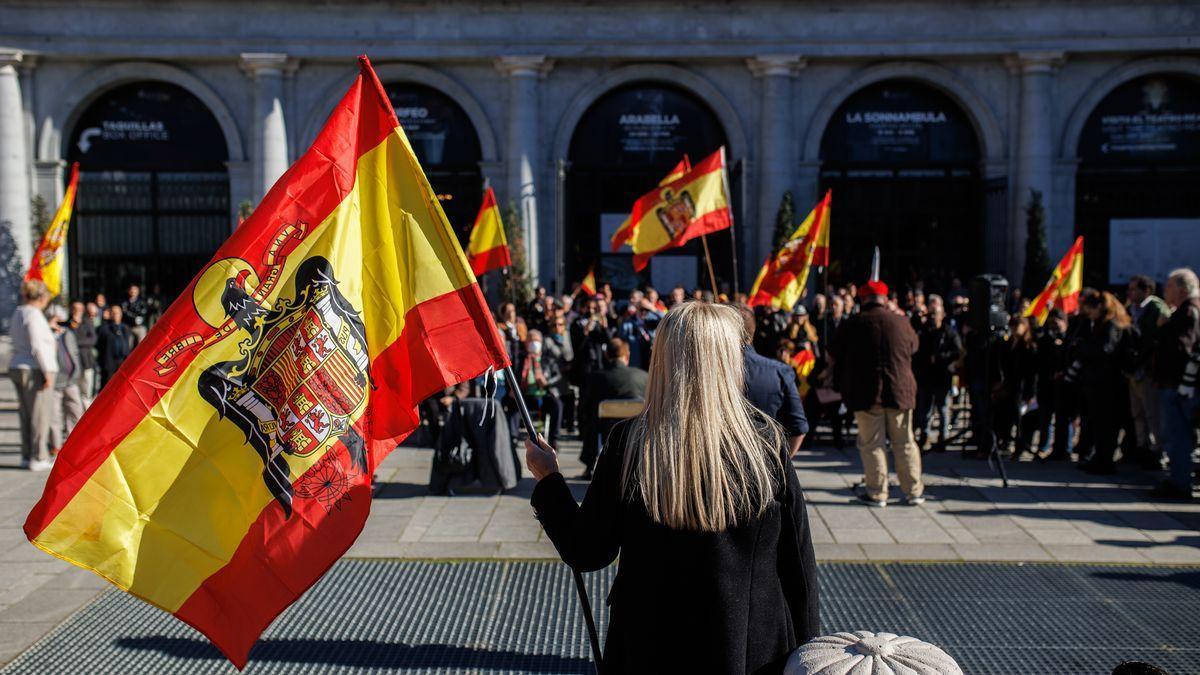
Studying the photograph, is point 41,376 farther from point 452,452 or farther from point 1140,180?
point 1140,180

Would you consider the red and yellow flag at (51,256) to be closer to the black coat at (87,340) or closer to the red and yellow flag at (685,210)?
the black coat at (87,340)

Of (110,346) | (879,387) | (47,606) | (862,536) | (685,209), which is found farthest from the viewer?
(110,346)

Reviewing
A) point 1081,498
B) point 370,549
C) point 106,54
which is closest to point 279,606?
point 370,549

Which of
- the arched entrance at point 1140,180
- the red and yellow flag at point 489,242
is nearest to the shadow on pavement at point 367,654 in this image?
the red and yellow flag at point 489,242

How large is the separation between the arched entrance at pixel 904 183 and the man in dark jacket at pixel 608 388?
14.8 m

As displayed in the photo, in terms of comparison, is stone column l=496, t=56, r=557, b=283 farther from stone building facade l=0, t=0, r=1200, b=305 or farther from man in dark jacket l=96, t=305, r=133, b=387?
man in dark jacket l=96, t=305, r=133, b=387

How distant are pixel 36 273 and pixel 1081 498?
43.6ft

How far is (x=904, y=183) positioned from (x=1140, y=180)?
203 inches

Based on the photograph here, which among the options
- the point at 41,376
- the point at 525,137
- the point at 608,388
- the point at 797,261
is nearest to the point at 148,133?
the point at 525,137

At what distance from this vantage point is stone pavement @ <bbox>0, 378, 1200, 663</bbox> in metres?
7.56

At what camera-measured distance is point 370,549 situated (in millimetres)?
8336

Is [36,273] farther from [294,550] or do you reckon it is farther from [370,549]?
[294,550]

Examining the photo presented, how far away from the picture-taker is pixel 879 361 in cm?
934

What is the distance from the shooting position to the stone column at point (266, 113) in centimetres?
2270
